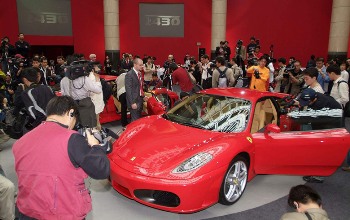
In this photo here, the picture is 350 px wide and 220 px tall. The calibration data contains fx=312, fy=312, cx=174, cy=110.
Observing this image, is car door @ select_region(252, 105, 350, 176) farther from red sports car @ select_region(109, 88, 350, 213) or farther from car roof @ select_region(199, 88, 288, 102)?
car roof @ select_region(199, 88, 288, 102)

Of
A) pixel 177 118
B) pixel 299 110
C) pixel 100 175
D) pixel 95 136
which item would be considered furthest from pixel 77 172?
pixel 299 110

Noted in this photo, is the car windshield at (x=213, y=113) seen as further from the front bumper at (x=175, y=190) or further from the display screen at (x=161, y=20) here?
the display screen at (x=161, y=20)

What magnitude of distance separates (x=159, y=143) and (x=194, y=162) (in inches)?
23.4

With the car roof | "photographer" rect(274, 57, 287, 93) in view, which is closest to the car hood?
the car roof

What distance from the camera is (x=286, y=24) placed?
15.2 metres

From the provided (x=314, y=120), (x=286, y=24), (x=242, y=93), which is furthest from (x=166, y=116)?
(x=286, y=24)

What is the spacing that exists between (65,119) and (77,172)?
0.36 meters

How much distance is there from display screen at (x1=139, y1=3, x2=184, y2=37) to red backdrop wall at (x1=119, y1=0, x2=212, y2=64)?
20 cm

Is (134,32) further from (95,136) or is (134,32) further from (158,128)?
(95,136)

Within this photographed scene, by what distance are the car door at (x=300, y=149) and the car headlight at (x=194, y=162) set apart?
82cm

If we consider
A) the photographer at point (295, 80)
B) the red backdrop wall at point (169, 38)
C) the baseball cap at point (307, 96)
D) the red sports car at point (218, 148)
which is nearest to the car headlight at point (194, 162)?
the red sports car at point (218, 148)

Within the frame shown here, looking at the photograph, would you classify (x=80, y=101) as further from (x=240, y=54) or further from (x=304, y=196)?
(x=240, y=54)

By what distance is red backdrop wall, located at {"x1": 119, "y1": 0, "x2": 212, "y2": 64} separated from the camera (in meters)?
15.6

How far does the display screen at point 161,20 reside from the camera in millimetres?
15656
